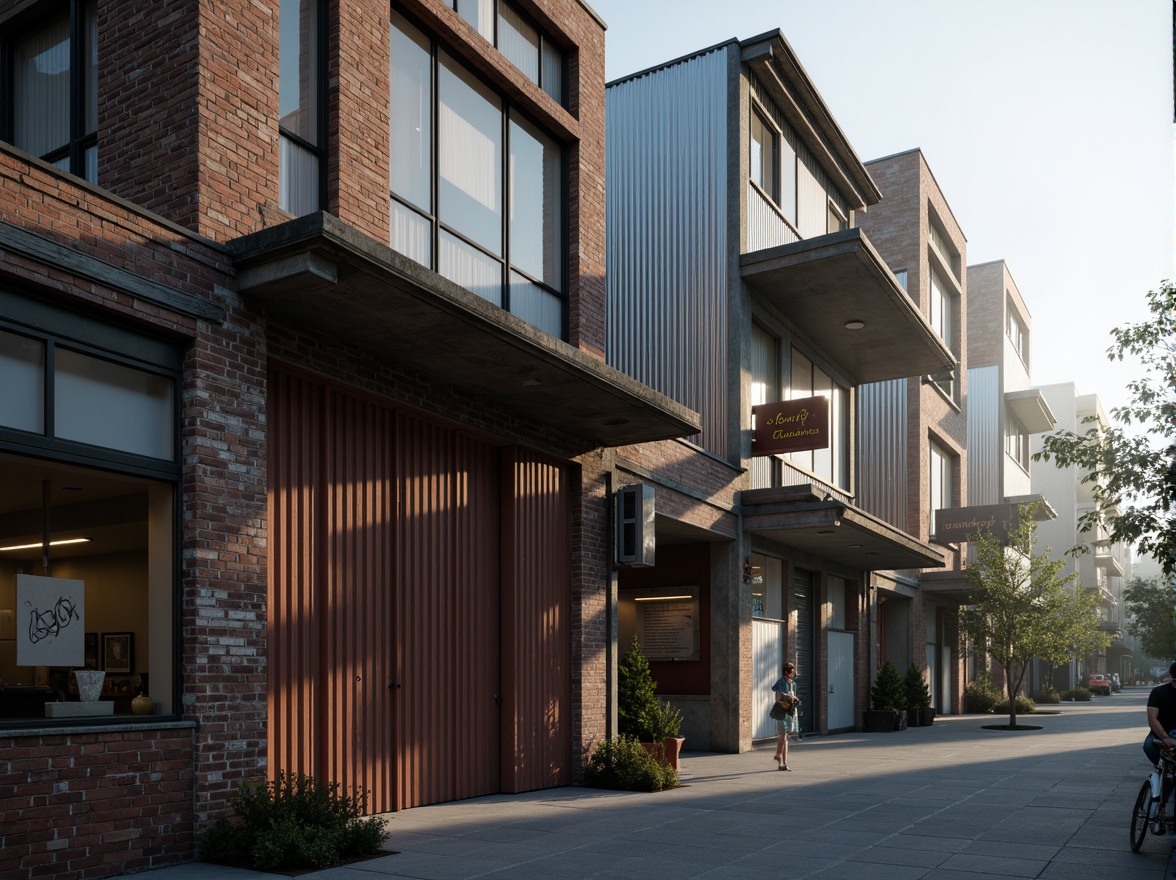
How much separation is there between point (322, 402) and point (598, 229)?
5978 mm

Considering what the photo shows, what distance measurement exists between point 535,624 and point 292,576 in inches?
176

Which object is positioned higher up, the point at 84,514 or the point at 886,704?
the point at 84,514

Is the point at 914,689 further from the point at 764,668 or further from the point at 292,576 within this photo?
the point at 292,576

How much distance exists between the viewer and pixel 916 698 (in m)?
31.0

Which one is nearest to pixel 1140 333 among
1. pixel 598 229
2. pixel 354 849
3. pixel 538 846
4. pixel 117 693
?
pixel 598 229

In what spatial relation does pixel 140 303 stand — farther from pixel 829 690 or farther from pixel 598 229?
pixel 829 690

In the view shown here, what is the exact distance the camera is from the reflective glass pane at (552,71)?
50.6 feet

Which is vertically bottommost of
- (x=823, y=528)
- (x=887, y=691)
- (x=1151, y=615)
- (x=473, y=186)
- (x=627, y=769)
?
(x=1151, y=615)

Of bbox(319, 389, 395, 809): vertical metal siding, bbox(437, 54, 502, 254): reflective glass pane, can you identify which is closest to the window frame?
bbox(437, 54, 502, 254): reflective glass pane

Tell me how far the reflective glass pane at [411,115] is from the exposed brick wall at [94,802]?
6279mm

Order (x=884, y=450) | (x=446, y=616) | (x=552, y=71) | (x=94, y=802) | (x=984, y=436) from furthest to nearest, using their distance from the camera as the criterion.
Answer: (x=984, y=436) → (x=884, y=450) → (x=552, y=71) → (x=446, y=616) → (x=94, y=802)

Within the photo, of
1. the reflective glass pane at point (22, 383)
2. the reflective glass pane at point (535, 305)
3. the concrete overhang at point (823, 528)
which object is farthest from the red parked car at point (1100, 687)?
the reflective glass pane at point (22, 383)

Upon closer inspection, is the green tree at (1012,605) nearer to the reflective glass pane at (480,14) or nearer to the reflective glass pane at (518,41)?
the reflective glass pane at (518,41)

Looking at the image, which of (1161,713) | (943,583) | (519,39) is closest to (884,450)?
(943,583)
